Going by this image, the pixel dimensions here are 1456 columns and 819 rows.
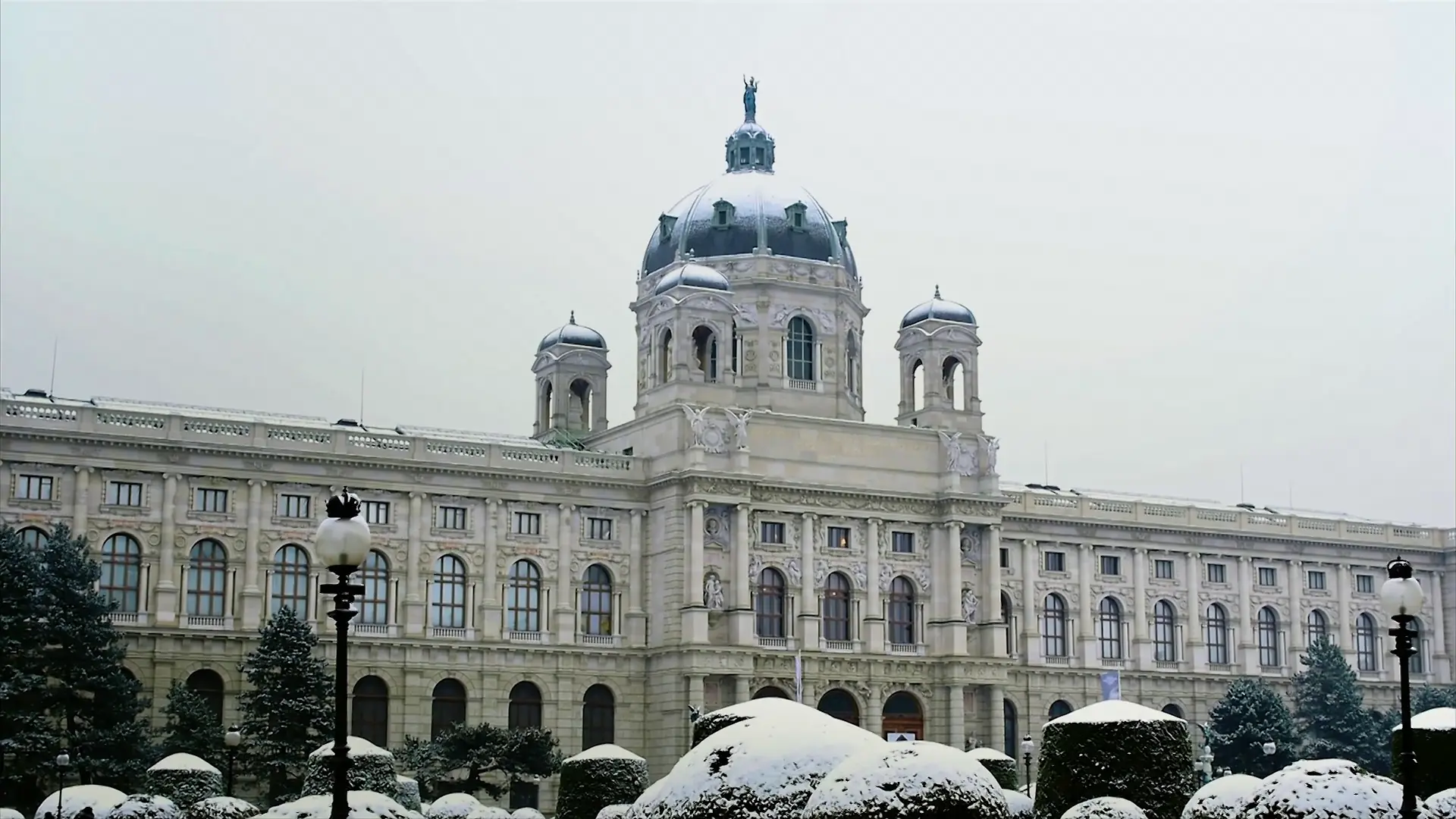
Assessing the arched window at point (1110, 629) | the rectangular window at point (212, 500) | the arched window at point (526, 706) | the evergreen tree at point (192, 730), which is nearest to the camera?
the evergreen tree at point (192, 730)

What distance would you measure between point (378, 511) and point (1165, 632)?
4028cm

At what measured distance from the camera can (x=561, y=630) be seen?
77.8 m

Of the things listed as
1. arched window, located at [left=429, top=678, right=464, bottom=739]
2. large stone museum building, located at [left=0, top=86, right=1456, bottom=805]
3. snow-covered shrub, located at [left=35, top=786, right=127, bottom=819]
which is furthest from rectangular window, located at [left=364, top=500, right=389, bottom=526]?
snow-covered shrub, located at [left=35, top=786, right=127, bottom=819]

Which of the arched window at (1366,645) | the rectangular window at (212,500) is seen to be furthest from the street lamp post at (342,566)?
the arched window at (1366,645)

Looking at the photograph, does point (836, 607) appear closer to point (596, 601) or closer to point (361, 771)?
point (596, 601)

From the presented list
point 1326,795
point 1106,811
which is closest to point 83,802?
point 1106,811

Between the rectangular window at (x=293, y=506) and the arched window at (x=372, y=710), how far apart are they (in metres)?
6.89

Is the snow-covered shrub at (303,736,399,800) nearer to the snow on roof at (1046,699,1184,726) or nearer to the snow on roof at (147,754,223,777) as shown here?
the snow on roof at (147,754,223,777)

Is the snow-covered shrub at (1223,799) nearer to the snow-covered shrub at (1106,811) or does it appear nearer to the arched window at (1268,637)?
the snow-covered shrub at (1106,811)

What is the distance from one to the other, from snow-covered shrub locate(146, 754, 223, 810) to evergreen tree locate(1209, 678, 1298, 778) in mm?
49134

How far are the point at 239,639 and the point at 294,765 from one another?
986cm

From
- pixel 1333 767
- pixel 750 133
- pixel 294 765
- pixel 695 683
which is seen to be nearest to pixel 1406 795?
pixel 1333 767

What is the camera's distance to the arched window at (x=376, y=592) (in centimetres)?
7469

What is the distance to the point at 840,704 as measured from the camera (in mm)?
81438
